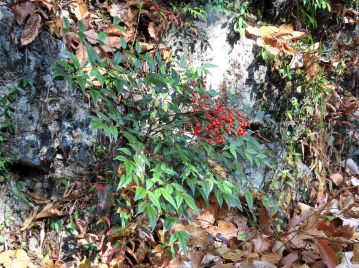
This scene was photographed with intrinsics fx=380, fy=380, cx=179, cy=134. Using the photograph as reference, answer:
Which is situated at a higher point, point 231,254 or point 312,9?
point 312,9

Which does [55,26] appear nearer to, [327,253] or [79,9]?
[79,9]

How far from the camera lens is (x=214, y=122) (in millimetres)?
2102

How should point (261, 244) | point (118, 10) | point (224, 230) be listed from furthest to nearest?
point (118, 10)
point (224, 230)
point (261, 244)

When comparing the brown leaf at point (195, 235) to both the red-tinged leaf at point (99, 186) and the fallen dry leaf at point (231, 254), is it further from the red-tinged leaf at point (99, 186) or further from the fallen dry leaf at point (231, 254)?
the red-tinged leaf at point (99, 186)

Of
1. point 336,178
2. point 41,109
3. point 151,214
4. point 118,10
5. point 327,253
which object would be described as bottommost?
point 336,178

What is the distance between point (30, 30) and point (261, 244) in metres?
2.11

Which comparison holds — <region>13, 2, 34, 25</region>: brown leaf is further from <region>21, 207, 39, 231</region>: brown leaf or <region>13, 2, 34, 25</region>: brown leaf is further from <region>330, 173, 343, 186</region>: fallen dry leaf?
<region>330, 173, 343, 186</region>: fallen dry leaf

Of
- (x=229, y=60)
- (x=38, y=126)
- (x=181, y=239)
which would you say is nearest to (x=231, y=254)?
(x=181, y=239)

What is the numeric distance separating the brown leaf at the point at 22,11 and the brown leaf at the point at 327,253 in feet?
7.93

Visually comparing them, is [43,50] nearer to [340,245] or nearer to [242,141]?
[242,141]

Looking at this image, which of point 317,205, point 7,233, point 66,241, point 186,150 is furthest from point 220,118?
point 317,205

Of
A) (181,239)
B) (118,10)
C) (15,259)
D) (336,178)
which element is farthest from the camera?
(336,178)

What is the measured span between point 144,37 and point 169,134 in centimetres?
121

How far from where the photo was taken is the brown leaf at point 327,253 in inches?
89.1
